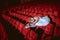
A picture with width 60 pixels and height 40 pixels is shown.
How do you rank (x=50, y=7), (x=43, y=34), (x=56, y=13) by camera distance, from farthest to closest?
(x=50, y=7) → (x=56, y=13) → (x=43, y=34)

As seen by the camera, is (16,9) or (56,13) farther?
(16,9)

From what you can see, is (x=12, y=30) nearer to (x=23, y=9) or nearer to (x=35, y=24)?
(x=35, y=24)

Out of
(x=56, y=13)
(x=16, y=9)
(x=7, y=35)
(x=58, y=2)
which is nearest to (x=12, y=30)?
→ (x=7, y=35)

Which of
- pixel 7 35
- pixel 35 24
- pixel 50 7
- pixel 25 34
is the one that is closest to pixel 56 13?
pixel 50 7

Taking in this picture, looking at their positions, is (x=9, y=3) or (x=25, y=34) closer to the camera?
(x=25, y=34)

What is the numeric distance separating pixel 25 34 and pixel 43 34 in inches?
5.5

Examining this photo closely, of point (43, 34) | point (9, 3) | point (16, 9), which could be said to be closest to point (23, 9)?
point (16, 9)

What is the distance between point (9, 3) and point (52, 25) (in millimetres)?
551

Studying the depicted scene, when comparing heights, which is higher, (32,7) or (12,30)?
(32,7)

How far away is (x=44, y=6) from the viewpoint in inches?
53.0

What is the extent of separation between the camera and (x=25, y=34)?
1.06 m

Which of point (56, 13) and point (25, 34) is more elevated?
point (56, 13)

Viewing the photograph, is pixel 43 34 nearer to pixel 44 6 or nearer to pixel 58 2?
pixel 44 6

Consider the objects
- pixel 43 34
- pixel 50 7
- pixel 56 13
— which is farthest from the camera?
pixel 50 7
